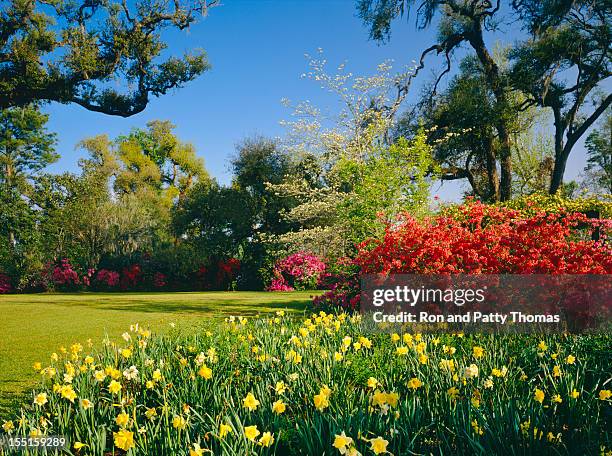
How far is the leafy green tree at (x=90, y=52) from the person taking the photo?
10562mm

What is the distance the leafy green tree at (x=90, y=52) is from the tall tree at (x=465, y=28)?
347 inches

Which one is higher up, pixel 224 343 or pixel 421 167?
pixel 421 167

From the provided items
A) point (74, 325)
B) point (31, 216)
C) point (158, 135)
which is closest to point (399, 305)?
point (74, 325)

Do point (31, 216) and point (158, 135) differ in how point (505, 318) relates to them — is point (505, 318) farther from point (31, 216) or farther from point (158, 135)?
point (158, 135)

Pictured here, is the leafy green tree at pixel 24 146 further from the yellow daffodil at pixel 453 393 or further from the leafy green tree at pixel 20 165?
the yellow daffodil at pixel 453 393

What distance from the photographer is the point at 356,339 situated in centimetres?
526

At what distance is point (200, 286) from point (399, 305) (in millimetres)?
18927

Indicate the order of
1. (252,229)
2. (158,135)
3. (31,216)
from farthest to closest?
(158,135)
(31,216)
(252,229)

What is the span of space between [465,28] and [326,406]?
1942 centimetres

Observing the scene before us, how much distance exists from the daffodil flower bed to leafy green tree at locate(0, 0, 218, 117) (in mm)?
8771

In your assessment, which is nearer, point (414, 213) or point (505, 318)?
point (505, 318)

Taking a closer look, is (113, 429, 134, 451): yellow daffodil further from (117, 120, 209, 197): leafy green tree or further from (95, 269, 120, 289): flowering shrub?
(117, 120, 209, 197): leafy green tree

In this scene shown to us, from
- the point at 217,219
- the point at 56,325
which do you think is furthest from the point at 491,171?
the point at 56,325

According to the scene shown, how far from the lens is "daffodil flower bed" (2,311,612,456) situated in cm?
229
